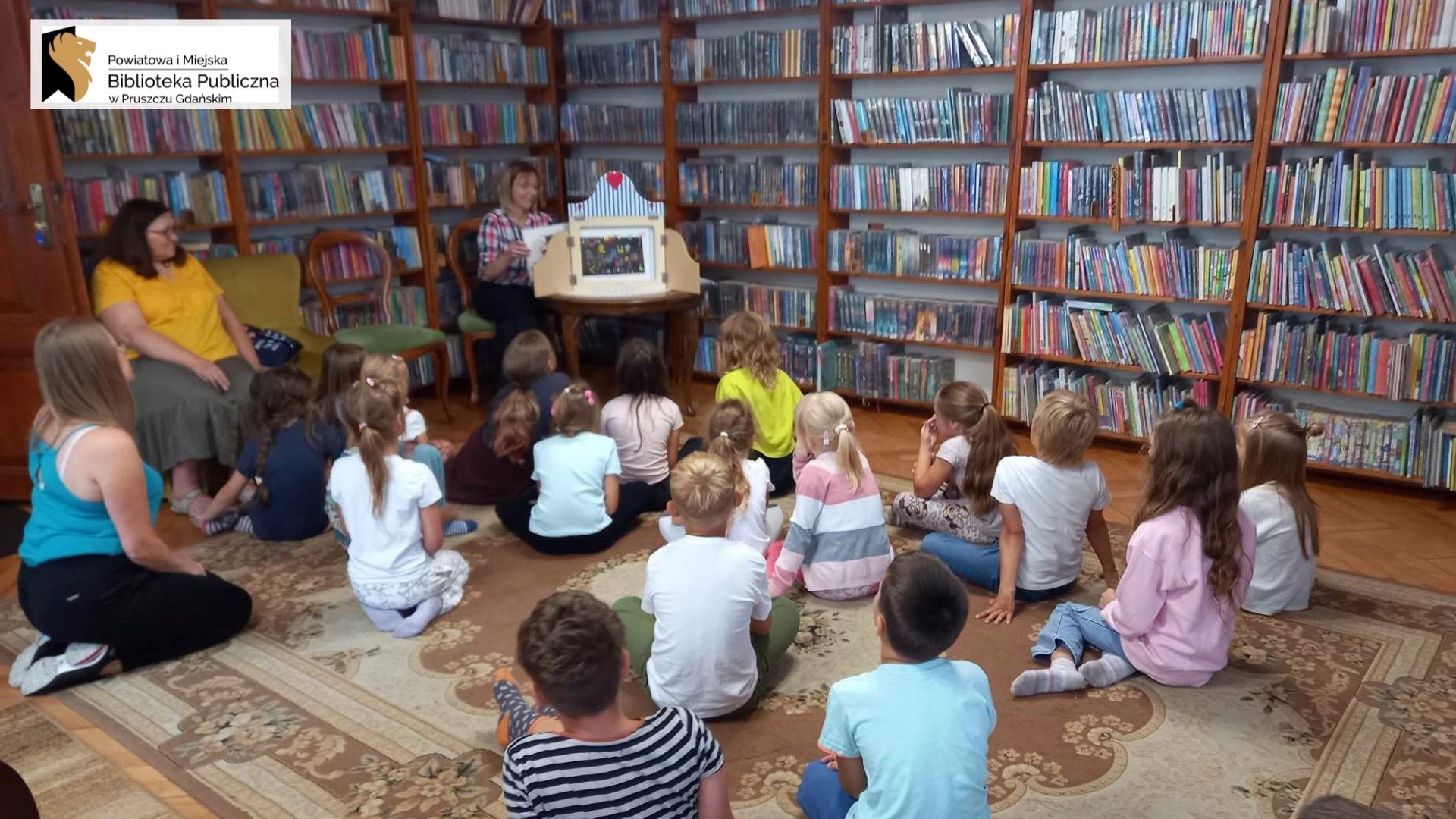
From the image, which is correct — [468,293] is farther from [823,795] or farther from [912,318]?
[823,795]

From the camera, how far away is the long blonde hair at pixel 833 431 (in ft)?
9.41

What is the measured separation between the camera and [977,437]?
3.16m

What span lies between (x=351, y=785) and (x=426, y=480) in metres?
0.92

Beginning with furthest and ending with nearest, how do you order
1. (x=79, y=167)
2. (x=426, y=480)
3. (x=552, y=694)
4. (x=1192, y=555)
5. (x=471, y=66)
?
(x=471, y=66), (x=79, y=167), (x=426, y=480), (x=1192, y=555), (x=552, y=694)

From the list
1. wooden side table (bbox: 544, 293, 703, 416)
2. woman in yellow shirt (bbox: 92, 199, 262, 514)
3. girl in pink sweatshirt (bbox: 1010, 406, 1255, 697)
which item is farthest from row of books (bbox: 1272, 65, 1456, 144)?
woman in yellow shirt (bbox: 92, 199, 262, 514)

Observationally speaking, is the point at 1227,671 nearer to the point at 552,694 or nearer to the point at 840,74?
the point at 552,694

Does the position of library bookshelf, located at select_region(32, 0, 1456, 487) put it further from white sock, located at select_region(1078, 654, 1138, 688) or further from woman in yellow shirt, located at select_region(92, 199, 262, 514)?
white sock, located at select_region(1078, 654, 1138, 688)

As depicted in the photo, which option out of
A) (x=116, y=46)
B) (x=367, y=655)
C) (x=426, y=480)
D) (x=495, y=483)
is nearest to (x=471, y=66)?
(x=116, y=46)

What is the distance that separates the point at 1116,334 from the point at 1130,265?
315 mm

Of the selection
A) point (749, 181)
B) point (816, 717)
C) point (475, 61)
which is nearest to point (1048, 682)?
point (816, 717)

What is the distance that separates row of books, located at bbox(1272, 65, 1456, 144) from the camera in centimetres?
364

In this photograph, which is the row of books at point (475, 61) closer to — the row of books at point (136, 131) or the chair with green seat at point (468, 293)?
the chair with green seat at point (468, 293)

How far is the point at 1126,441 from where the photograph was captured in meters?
4.66

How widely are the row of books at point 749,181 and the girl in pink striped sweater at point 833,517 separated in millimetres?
2593
